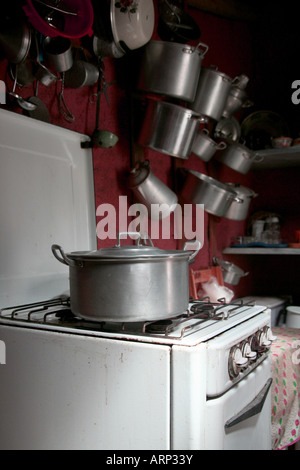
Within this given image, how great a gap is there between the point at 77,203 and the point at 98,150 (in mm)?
269

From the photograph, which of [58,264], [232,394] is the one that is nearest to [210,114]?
[58,264]

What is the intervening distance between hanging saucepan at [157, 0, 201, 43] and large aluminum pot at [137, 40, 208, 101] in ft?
0.71

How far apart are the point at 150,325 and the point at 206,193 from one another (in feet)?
3.73

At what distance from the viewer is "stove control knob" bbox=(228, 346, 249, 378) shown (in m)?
0.86

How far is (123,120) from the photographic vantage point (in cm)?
173

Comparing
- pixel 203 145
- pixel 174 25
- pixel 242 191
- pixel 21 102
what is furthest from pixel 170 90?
pixel 242 191

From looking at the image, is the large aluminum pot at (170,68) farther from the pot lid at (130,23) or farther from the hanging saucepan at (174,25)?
the hanging saucepan at (174,25)

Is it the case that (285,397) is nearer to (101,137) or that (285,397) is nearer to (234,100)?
(101,137)

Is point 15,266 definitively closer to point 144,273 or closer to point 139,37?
point 144,273

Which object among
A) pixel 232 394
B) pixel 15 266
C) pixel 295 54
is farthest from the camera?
pixel 295 54

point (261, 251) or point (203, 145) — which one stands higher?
point (203, 145)

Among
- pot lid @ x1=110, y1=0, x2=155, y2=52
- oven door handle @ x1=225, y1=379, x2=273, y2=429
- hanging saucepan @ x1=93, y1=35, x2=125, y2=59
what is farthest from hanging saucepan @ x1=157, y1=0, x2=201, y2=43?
oven door handle @ x1=225, y1=379, x2=273, y2=429

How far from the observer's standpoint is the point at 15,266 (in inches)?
47.6

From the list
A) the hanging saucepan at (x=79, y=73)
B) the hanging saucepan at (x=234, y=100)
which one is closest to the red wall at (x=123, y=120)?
the hanging saucepan at (x=79, y=73)
